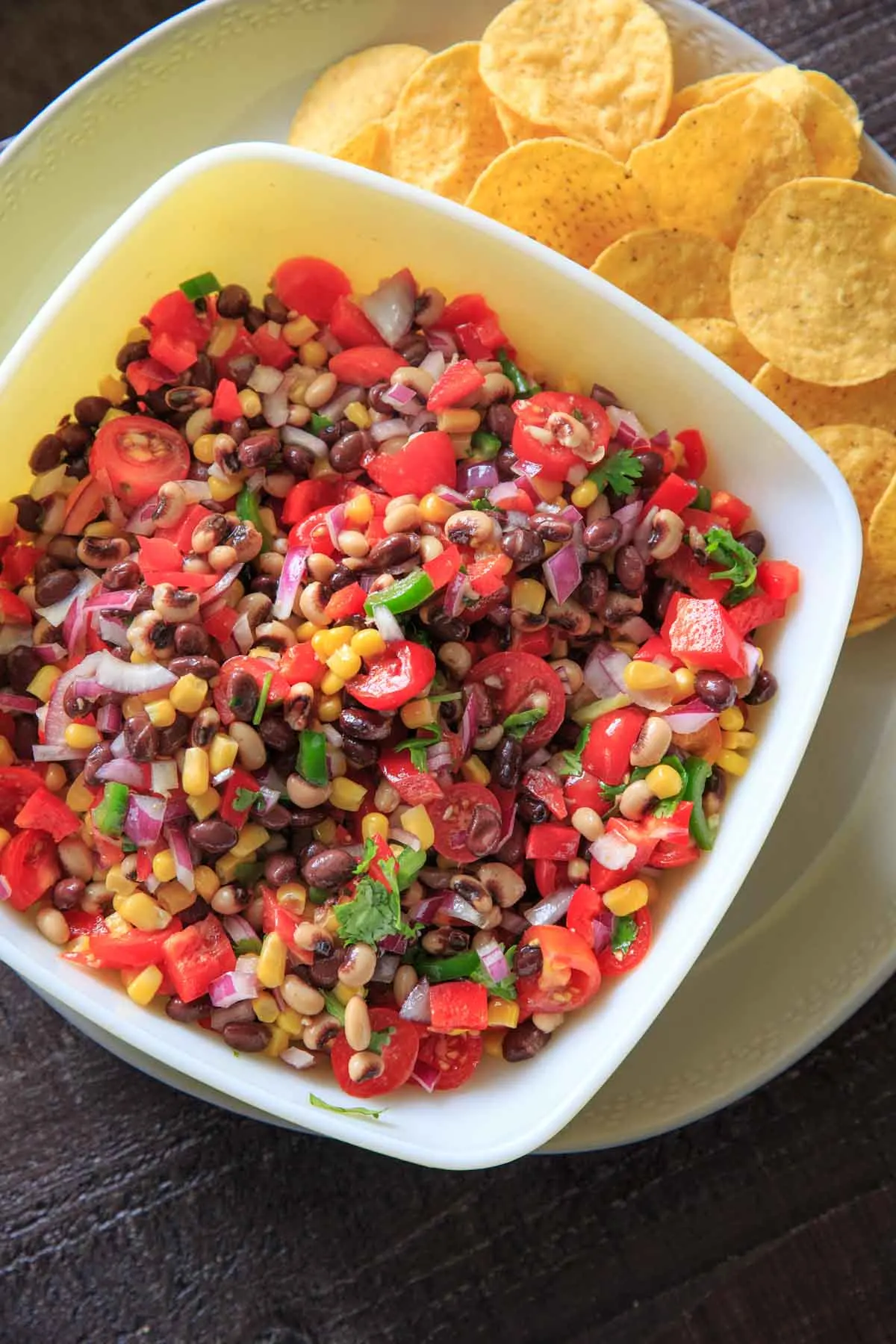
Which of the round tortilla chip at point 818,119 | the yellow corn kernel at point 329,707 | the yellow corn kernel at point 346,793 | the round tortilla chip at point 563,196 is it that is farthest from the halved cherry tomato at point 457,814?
the round tortilla chip at point 818,119

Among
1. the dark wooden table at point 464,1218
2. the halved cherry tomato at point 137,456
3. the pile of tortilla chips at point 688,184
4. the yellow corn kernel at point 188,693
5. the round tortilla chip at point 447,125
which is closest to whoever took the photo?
the yellow corn kernel at point 188,693

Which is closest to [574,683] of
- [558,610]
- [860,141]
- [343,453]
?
[558,610]

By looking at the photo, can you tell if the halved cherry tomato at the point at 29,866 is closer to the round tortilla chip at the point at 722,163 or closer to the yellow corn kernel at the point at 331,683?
the yellow corn kernel at the point at 331,683

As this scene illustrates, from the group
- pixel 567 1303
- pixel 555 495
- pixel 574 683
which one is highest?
pixel 555 495

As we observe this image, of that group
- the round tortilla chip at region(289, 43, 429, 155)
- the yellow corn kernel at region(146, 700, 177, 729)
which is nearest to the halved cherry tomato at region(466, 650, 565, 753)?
the yellow corn kernel at region(146, 700, 177, 729)

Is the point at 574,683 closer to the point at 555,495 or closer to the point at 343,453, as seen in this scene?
the point at 555,495

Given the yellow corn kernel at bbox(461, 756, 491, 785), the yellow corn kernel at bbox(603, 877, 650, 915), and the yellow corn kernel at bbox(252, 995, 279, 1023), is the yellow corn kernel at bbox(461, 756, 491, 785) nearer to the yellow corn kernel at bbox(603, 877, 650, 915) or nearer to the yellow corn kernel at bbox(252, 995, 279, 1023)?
the yellow corn kernel at bbox(603, 877, 650, 915)

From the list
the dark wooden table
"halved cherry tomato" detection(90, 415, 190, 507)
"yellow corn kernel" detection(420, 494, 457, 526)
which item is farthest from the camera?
the dark wooden table
